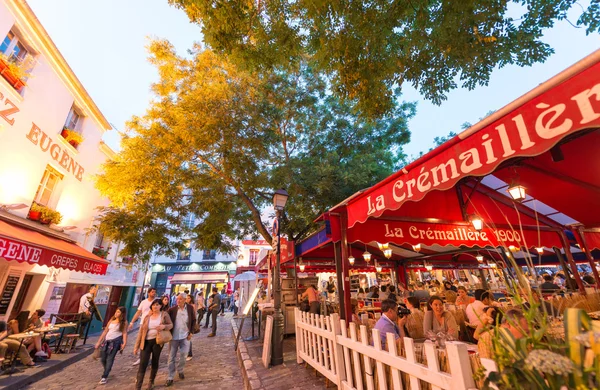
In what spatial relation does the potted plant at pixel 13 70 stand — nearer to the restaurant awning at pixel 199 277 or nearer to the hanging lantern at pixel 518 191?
the hanging lantern at pixel 518 191

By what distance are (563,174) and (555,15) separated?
3.03 metres

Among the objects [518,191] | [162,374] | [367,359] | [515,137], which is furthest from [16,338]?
[518,191]

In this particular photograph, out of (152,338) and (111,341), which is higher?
(152,338)

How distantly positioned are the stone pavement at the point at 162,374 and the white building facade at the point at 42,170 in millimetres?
2906

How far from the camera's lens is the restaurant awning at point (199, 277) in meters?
28.4

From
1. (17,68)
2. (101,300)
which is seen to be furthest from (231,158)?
(101,300)

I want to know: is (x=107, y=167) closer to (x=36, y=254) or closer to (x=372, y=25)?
(x=36, y=254)

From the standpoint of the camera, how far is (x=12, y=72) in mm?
7156

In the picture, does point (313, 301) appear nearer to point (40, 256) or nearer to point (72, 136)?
point (40, 256)

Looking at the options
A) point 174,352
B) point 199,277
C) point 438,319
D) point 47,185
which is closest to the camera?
point 438,319

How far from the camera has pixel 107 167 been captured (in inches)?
364

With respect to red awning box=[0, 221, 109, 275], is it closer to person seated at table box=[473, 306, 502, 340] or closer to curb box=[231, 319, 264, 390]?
curb box=[231, 319, 264, 390]

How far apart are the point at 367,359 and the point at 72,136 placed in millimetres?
13006

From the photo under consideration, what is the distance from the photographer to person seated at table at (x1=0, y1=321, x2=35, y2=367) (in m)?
6.18
